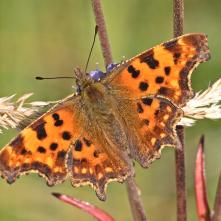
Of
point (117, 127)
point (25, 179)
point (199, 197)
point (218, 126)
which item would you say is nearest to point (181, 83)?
point (117, 127)

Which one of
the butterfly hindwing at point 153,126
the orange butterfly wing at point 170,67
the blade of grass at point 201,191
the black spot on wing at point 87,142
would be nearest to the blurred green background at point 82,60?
the blade of grass at point 201,191

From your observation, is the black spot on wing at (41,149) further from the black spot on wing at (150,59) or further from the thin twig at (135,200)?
the black spot on wing at (150,59)

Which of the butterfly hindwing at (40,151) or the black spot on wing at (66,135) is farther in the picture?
the black spot on wing at (66,135)

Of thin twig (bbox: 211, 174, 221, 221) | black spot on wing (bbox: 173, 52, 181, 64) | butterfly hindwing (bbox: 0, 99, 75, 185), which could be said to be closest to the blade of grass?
thin twig (bbox: 211, 174, 221, 221)

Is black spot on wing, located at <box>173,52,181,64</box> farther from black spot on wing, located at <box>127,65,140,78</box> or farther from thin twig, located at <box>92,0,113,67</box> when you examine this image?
thin twig, located at <box>92,0,113,67</box>

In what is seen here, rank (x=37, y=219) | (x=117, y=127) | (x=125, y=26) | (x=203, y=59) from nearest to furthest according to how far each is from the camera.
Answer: (x=203, y=59), (x=117, y=127), (x=37, y=219), (x=125, y=26)

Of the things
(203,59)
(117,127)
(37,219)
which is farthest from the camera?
(37,219)

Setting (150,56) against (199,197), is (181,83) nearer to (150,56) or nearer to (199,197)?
(150,56)
